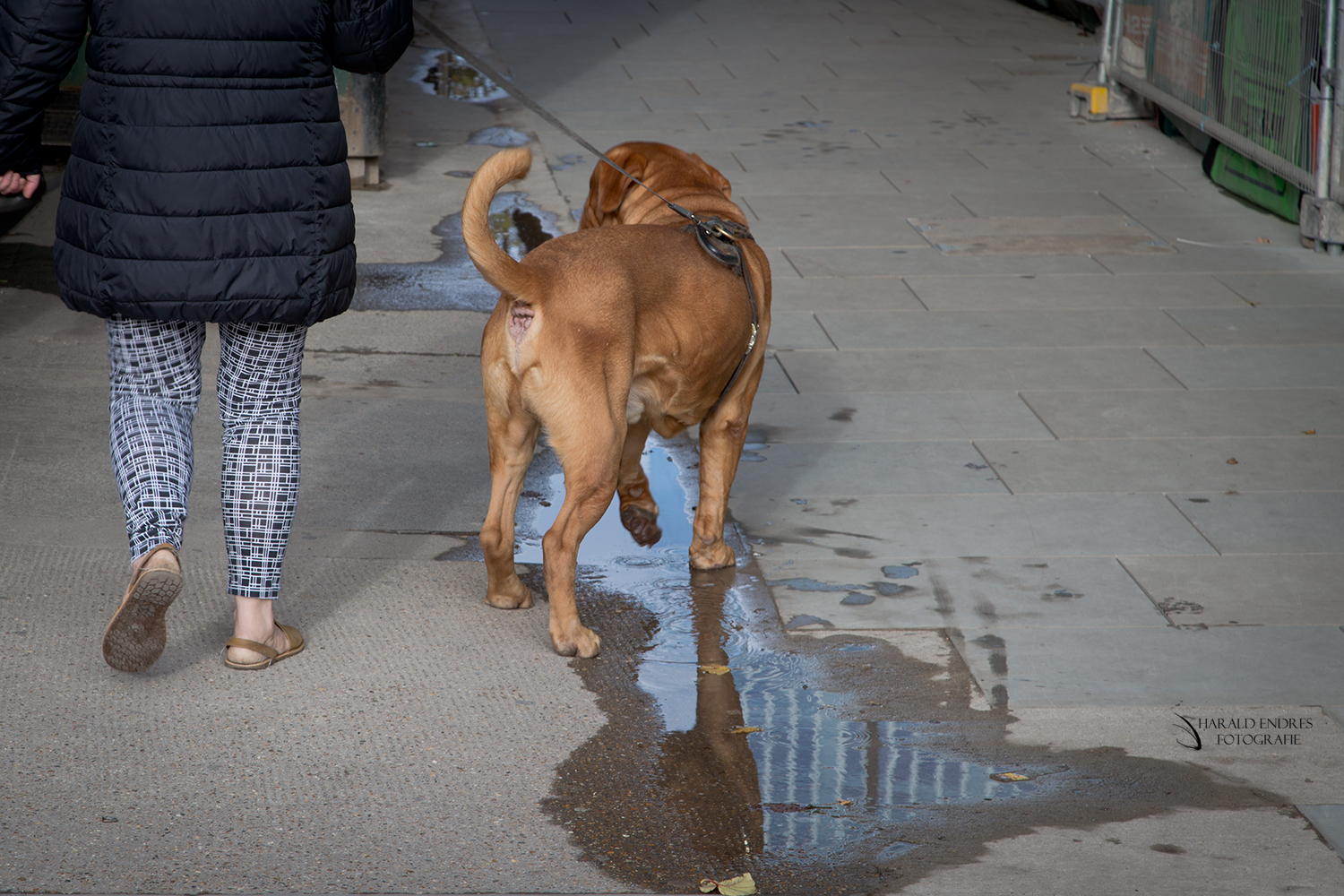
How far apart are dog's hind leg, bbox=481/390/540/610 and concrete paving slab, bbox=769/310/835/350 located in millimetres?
2874

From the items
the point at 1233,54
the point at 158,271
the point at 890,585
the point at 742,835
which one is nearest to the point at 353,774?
the point at 742,835

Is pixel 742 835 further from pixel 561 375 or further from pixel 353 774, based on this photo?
pixel 561 375

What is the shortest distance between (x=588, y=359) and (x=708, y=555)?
109 cm

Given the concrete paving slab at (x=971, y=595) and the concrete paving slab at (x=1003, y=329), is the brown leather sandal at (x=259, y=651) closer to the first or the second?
the concrete paving slab at (x=971, y=595)

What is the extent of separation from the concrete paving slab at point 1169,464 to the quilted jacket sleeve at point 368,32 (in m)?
2.85

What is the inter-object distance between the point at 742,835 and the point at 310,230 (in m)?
1.69

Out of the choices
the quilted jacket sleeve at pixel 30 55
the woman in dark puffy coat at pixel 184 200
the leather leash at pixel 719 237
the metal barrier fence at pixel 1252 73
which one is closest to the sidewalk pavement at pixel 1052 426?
the metal barrier fence at pixel 1252 73

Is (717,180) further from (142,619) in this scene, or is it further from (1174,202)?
(1174,202)

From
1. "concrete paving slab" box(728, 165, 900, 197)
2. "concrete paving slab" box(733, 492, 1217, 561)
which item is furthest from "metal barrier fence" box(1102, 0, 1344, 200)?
Answer: "concrete paving slab" box(733, 492, 1217, 561)

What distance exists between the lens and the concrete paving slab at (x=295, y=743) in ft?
9.28

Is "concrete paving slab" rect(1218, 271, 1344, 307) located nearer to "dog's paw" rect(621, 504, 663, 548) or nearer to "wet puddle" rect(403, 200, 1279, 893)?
"wet puddle" rect(403, 200, 1279, 893)

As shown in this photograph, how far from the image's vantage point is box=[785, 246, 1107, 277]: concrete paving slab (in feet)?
26.1

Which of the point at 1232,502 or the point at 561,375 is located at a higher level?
the point at 561,375

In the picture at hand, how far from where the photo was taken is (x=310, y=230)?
3.28 metres
